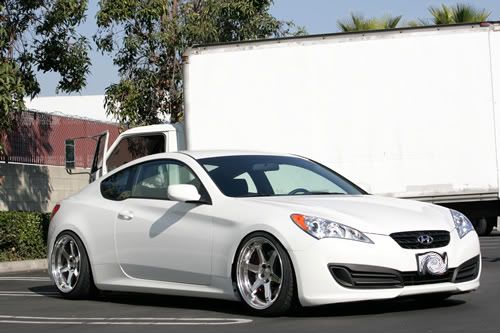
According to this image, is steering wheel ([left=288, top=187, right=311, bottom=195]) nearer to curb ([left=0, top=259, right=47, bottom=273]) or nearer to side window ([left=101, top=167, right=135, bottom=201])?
side window ([left=101, top=167, right=135, bottom=201])

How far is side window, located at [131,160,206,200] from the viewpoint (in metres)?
10.1

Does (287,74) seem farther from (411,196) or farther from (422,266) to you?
(422,266)

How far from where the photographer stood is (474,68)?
15703 mm

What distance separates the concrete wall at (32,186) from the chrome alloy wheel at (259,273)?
50.0ft

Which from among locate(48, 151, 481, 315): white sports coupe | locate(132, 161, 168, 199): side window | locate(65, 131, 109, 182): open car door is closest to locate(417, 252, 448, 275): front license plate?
locate(48, 151, 481, 315): white sports coupe

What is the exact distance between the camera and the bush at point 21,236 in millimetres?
18359

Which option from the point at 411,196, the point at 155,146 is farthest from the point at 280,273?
the point at 155,146

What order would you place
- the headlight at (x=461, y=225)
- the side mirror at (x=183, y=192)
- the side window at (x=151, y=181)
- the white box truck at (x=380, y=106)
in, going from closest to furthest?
1. the headlight at (x=461, y=225)
2. the side mirror at (x=183, y=192)
3. the side window at (x=151, y=181)
4. the white box truck at (x=380, y=106)

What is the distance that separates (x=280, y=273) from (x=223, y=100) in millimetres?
7983

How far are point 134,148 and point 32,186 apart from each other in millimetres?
8999

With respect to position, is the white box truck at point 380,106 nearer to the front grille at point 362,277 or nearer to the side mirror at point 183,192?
the side mirror at point 183,192

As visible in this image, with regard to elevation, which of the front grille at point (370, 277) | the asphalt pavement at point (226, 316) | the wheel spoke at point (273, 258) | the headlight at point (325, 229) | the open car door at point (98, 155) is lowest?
the asphalt pavement at point (226, 316)

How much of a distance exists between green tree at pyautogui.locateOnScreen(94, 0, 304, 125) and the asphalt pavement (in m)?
11.9

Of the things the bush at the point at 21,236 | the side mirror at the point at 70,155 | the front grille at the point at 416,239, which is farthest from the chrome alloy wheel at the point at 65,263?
the bush at the point at 21,236
